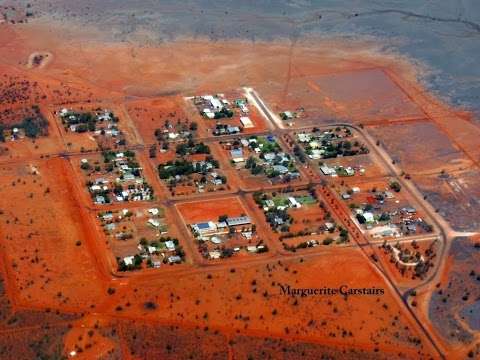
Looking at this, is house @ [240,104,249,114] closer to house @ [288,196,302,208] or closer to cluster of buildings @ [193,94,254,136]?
cluster of buildings @ [193,94,254,136]

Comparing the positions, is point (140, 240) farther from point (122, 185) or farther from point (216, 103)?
point (216, 103)

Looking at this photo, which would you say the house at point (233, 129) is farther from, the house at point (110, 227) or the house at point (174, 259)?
the house at point (174, 259)

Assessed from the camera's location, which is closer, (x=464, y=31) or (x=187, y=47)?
(x=187, y=47)

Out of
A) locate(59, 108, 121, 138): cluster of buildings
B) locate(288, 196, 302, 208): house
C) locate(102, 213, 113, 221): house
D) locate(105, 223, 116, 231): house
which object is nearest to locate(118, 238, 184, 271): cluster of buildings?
locate(105, 223, 116, 231): house

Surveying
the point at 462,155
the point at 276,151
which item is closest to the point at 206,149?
the point at 276,151

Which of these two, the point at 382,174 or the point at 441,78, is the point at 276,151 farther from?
the point at 441,78


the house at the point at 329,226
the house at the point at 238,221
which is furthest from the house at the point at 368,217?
the house at the point at 238,221

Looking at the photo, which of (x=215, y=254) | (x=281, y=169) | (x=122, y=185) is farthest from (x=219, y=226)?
(x=281, y=169)
